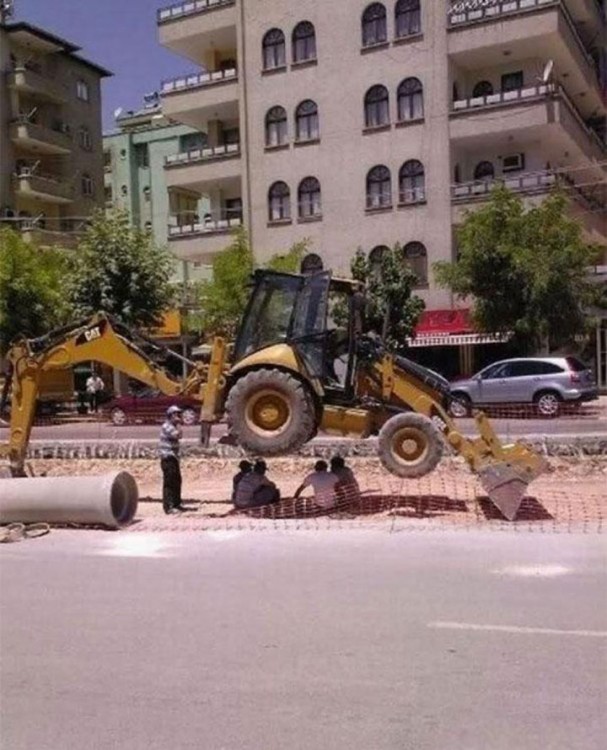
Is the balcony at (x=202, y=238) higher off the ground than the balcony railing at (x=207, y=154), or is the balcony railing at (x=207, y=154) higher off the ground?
the balcony railing at (x=207, y=154)

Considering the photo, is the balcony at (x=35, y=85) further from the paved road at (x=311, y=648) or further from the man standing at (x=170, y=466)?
the paved road at (x=311, y=648)

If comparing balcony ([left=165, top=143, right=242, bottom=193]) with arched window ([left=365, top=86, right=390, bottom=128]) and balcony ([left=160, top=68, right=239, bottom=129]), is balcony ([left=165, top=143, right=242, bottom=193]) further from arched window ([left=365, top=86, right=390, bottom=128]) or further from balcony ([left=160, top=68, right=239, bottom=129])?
arched window ([left=365, top=86, right=390, bottom=128])

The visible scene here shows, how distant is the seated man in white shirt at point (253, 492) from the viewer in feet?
46.0

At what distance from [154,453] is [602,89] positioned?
3307cm

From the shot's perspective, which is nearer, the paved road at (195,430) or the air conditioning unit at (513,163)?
the paved road at (195,430)

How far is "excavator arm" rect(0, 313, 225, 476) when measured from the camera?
13625mm

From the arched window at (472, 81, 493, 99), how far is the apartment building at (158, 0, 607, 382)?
57 mm

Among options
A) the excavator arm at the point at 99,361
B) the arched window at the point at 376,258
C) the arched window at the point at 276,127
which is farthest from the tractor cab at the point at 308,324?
the arched window at the point at 276,127

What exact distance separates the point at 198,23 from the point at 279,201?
9092 mm

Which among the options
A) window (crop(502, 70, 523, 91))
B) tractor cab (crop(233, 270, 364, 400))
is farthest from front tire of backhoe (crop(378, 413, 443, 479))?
window (crop(502, 70, 523, 91))

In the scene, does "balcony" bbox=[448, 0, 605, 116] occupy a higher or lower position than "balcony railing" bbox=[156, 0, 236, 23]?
lower

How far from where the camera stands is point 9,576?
971 centimetres

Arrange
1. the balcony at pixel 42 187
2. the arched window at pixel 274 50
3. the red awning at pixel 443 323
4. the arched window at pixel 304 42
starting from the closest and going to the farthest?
the red awning at pixel 443 323 → the arched window at pixel 304 42 → the arched window at pixel 274 50 → the balcony at pixel 42 187

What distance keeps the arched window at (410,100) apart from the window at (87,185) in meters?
24.1
